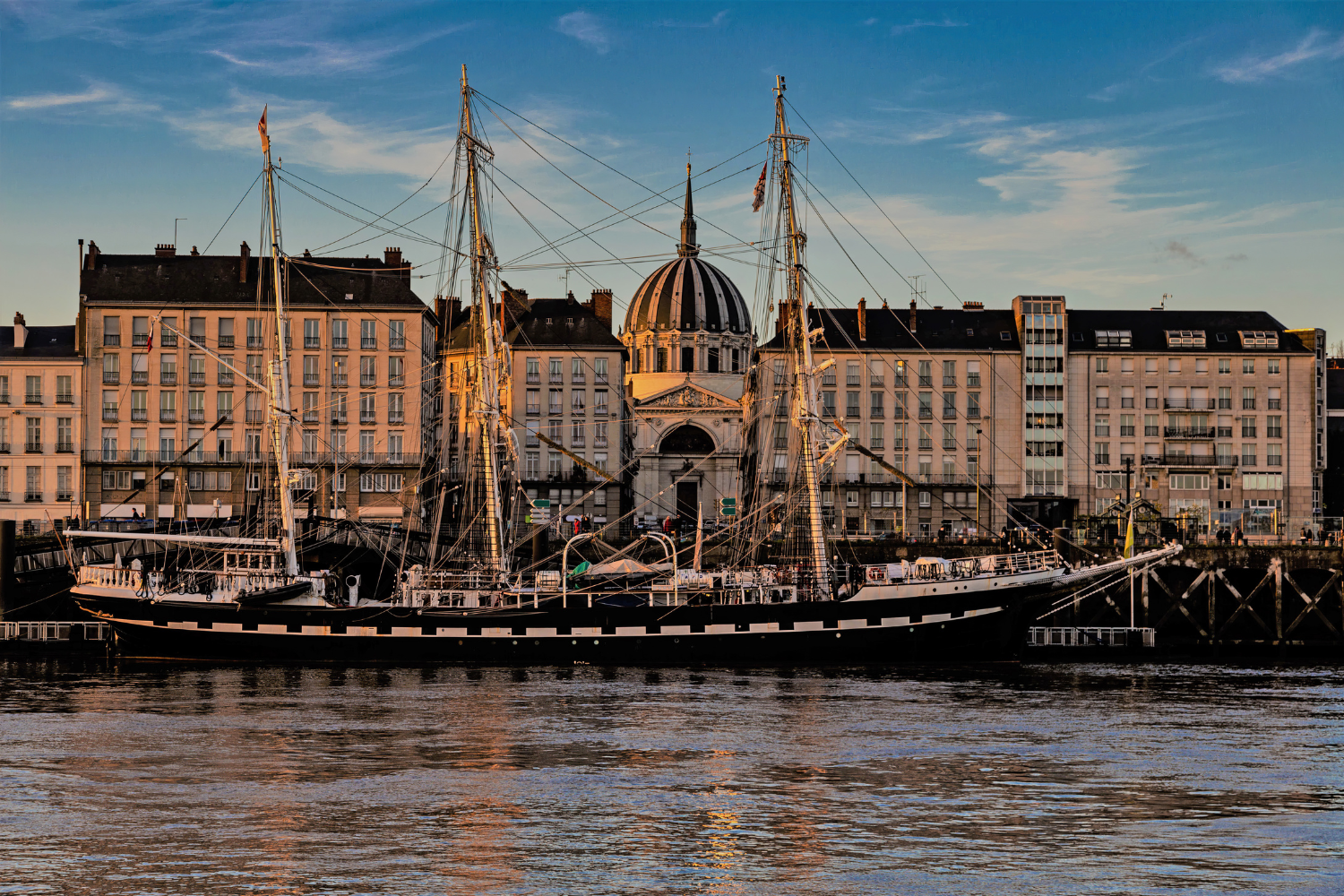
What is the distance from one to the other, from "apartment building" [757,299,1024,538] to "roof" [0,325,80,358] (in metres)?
51.8

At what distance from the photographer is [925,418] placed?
123 meters

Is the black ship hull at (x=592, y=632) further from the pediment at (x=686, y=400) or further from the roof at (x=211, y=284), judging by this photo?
the pediment at (x=686, y=400)

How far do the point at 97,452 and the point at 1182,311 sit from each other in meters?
82.9

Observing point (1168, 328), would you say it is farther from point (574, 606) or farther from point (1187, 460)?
point (574, 606)

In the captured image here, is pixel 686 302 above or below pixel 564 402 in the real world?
above

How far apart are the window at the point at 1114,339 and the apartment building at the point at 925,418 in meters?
6.27

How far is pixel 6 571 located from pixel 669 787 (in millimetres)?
45632

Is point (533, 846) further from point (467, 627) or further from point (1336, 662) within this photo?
point (1336, 662)

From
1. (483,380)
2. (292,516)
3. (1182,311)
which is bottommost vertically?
(292,516)

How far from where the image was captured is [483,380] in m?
71.2

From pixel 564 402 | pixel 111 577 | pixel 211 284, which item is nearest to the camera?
pixel 111 577

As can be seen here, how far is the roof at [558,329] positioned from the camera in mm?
129000

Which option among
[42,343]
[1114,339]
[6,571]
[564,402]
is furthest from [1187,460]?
[6,571]

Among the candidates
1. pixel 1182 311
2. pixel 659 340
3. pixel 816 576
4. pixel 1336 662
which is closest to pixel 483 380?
pixel 816 576
